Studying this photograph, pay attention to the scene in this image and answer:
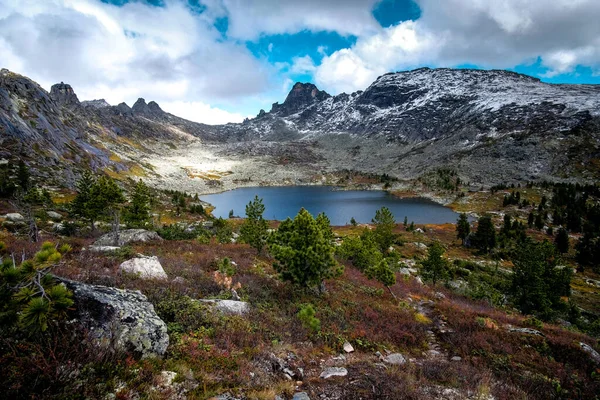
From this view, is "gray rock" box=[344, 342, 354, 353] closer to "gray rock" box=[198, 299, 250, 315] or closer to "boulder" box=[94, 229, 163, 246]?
"gray rock" box=[198, 299, 250, 315]

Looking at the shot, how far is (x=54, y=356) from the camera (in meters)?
4.74

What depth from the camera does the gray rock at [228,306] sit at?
1142 centimetres

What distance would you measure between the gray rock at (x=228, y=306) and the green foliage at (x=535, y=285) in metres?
33.2

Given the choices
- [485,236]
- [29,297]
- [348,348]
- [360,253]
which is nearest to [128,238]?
[348,348]

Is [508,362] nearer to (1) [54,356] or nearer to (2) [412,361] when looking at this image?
(2) [412,361]

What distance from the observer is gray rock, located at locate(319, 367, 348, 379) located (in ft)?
28.3

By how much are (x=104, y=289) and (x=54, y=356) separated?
3097 millimetres

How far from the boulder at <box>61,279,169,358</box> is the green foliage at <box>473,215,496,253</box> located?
72074 millimetres

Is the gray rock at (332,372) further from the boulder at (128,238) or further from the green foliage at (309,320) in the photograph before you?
the boulder at (128,238)

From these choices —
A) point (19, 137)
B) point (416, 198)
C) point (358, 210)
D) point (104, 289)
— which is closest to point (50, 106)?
point (19, 137)

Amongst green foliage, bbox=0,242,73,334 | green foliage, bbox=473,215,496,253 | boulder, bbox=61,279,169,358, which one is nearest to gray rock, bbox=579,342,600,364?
boulder, bbox=61,279,169,358

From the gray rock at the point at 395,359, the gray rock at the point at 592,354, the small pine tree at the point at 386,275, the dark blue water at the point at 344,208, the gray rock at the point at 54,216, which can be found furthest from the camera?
the dark blue water at the point at 344,208

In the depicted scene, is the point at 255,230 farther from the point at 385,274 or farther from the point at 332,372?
the point at 332,372

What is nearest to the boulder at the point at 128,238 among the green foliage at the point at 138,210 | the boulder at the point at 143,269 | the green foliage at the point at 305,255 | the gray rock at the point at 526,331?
the boulder at the point at 143,269
